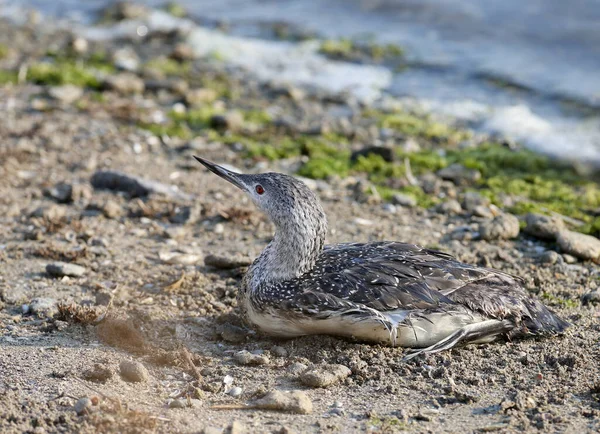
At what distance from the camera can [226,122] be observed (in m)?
11.6

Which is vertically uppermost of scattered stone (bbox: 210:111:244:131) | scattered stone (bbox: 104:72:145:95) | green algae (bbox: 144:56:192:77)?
green algae (bbox: 144:56:192:77)

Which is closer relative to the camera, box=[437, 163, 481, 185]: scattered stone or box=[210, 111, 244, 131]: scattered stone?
box=[437, 163, 481, 185]: scattered stone

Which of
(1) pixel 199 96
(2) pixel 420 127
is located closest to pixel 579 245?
(2) pixel 420 127

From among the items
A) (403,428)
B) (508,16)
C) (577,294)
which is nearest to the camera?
(403,428)

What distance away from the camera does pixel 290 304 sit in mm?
6406

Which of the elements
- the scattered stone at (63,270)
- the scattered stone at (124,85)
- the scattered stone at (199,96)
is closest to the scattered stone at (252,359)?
the scattered stone at (63,270)

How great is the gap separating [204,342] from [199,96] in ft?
22.5

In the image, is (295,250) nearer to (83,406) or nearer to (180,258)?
(180,258)

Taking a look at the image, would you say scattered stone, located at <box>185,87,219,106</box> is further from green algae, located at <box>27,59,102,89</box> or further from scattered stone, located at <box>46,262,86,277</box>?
scattered stone, located at <box>46,262,86,277</box>

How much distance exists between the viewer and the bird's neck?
664cm

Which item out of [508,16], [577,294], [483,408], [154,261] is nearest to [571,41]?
[508,16]

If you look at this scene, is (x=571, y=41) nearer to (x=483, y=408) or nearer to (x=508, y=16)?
(x=508, y=16)

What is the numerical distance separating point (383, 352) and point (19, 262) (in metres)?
3.49

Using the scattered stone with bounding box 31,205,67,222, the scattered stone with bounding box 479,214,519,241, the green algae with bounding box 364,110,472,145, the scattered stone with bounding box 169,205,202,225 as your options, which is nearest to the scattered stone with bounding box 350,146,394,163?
the green algae with bounding box 364,110,472,145
